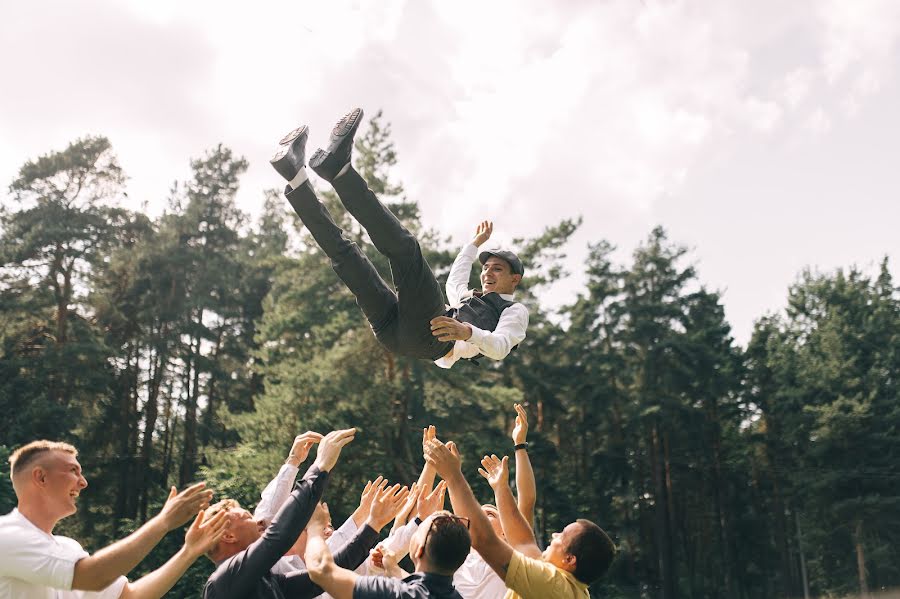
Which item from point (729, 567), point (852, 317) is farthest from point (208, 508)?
point (852, 317)

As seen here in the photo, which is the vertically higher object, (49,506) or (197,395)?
(197,395)

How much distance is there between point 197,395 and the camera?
34.4m

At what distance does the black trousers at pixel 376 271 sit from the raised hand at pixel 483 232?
664 millimetres

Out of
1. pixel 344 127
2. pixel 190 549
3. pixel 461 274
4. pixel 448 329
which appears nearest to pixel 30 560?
pixel 190 549

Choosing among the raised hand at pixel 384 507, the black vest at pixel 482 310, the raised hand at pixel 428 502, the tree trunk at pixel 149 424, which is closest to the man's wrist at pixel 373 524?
the raised hand at pixel 384 507

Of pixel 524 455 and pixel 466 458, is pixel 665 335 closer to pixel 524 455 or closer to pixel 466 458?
pixel 466 458

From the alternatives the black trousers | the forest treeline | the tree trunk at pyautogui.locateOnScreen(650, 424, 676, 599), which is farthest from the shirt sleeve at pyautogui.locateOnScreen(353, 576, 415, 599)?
the tree trunk at pyautogui.locateOnScreen(650, 424, 676, 599)

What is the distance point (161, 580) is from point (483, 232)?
348cm

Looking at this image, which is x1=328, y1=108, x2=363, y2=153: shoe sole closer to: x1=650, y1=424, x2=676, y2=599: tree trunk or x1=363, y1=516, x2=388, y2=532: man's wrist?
x1=363, y1=516, x2=388, y2=532: man's wrist

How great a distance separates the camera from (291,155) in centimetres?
512

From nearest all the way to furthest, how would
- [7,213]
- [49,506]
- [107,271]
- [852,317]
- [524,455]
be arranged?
[49,506] → [524,455] → [7,213] → [107,271] → [852,317]

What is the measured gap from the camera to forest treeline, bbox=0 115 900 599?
25.0 metres

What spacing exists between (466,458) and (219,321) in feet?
50.5

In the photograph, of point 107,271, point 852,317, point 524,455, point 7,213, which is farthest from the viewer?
point 852,317
